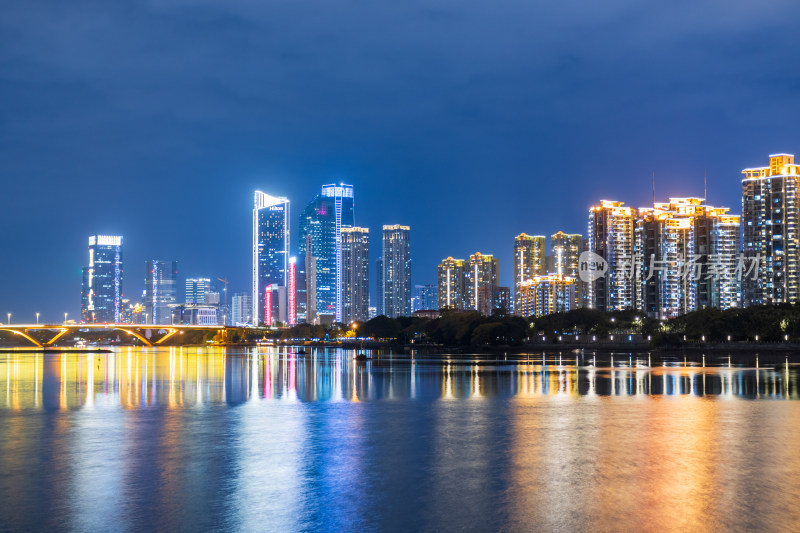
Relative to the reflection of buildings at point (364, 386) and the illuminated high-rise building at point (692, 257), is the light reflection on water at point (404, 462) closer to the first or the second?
the reflection of buildings at point (364, 386)

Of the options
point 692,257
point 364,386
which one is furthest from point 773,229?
point 364,386

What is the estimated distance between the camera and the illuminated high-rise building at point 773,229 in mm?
175750

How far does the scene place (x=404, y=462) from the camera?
2183 cm

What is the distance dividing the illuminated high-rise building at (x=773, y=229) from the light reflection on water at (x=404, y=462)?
14900 centimetres

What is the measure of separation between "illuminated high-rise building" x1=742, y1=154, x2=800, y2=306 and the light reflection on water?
149002mm

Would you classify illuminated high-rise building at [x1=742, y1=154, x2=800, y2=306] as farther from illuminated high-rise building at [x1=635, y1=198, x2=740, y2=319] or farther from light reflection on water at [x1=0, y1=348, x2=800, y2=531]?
light reflection on water at [x1=0, y1=348, x2=800, y2=531]

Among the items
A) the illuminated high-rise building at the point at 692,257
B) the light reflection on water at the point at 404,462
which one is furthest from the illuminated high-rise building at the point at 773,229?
the light reflection on water at the point at 404,462

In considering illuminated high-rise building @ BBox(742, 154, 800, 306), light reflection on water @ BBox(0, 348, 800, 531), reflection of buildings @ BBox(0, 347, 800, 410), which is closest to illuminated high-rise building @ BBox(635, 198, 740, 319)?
illuminated high-rise building @ BBox(742, 154, 800, 306)

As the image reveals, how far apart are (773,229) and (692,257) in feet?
63.1

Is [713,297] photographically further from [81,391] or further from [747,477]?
[747,477]

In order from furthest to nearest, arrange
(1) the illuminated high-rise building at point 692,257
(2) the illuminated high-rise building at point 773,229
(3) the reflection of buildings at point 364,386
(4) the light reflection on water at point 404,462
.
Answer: (1) the illuminated high-rise building at point 692,257, (2) the illuminated high-rise building at point 773,229, (3) the reflection of buildings at point 364,386, (4) the light reflection on water at point 404,462

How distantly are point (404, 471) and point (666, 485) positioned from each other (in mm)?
6247

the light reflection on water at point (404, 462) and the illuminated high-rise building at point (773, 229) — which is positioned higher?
the illuminated high-rise building at point (773, 229)

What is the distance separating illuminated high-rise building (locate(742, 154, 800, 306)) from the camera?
176 m
